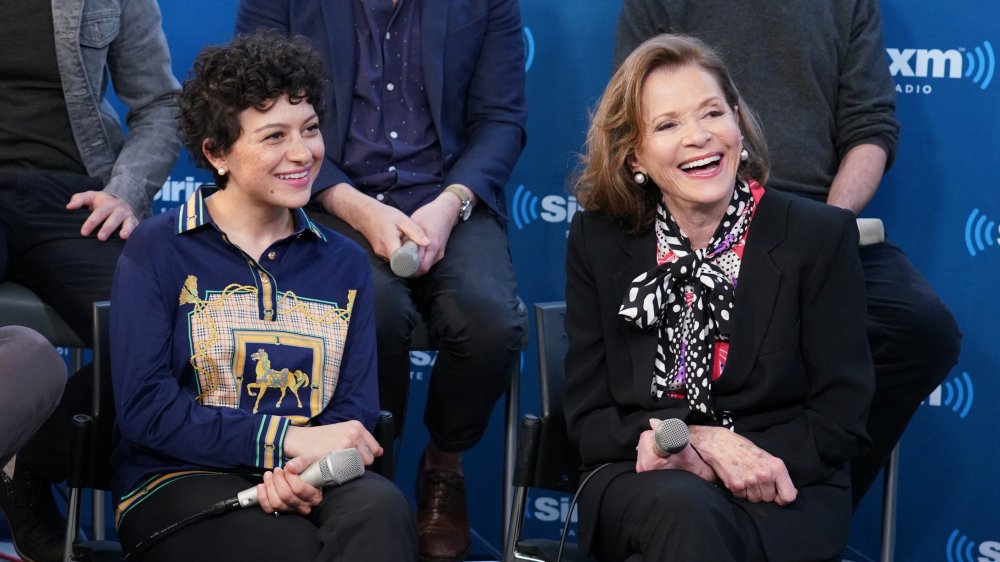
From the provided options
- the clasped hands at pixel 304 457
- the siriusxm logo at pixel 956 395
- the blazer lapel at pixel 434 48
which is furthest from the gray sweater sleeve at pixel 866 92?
the clasped hands at pixel 304 457

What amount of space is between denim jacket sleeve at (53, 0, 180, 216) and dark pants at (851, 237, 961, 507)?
2077mm

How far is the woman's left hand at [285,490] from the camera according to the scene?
2.28m

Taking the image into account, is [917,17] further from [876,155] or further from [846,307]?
[846,307]

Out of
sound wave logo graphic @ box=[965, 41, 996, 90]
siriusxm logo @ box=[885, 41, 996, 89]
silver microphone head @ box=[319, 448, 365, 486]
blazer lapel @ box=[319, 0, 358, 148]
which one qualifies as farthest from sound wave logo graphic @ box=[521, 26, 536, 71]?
silver microphone head @ box=[319, 448, 365, 486]

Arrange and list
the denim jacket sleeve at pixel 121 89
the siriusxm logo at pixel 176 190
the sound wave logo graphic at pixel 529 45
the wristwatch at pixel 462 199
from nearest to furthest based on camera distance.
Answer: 1. the wristwatch at pixel 462 199
2. the denim jacket sleeve at pixel 121 89
3. the sound wave logo graphic at pixel 529 45
4. the siriusxm logo at pixel 176 190

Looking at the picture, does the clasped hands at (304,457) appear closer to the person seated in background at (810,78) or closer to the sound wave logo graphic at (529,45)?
the person seated in background at (810,78)

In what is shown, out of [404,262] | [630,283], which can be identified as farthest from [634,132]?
[404,262]

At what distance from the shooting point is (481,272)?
3240 millimetres

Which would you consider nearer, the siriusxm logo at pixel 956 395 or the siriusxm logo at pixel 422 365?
the siriusxm logo at pixel 956 395

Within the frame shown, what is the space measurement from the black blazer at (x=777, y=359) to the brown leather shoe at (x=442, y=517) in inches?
30.1

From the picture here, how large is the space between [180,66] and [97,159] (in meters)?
0.77

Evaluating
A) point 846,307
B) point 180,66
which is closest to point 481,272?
point 846,307

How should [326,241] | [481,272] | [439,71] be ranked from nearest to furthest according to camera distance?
[326,241]
[481,272]
[439,71]

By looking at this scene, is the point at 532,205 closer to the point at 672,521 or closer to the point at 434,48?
the point at 434,48
